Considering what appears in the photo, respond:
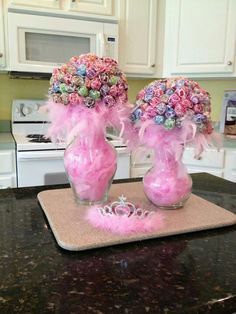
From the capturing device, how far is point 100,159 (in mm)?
846

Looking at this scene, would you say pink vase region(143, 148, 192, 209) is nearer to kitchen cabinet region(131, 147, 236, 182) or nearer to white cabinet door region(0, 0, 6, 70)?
kitchen cabinet region(131, 147, 236, 182)

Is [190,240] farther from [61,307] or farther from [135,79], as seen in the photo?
[135,79]

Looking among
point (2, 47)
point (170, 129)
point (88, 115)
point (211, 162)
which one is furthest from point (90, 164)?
point (211, 162)

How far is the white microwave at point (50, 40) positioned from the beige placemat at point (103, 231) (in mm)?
1448

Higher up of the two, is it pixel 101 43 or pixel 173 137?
pixel 101 43

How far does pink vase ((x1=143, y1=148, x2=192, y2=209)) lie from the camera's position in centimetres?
85

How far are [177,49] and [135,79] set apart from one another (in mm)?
509

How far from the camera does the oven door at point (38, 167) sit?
2.00 m

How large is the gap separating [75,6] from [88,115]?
1.73 m

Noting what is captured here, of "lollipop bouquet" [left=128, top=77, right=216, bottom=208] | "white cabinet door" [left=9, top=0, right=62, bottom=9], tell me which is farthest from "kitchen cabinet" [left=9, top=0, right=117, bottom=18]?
"lollipop bouquet" [left=128, top=77, right=216, bottom=208]

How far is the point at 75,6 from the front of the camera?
7.17 feet

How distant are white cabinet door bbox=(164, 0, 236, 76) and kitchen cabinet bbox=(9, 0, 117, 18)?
1.78 ft

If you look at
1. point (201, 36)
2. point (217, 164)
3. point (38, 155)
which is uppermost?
point (201, 36)

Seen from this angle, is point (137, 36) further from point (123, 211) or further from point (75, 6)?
point (123, 211)
